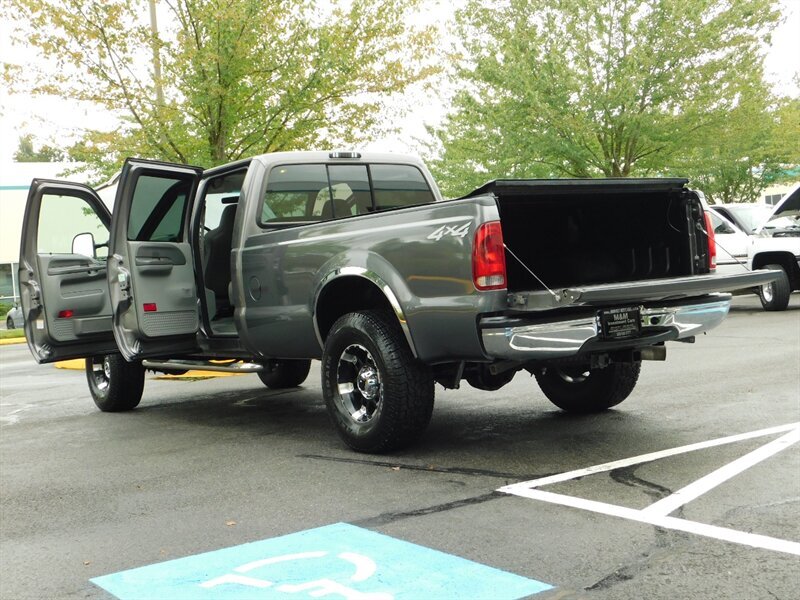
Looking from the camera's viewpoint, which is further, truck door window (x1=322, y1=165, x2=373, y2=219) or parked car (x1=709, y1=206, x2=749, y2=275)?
parked car (x1=709, y1=206, x2=749, y2=275)

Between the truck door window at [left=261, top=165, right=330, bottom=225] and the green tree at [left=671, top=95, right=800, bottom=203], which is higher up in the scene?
the green tree at [left=671, top=95, right=800, bottom=203]

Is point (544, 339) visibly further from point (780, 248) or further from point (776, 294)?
point (776, 294)

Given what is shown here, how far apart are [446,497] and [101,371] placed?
5.45m

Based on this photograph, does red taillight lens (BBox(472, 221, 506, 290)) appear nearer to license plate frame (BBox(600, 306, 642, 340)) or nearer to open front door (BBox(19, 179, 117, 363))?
license plate frame (BBox(600, 306, 642, 340))

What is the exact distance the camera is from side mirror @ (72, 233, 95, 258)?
28.8 ft

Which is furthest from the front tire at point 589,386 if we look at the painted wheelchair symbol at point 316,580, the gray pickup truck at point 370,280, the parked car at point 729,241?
the parked car at point 729,241

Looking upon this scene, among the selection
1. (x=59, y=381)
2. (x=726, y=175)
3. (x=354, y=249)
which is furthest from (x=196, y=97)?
(x=726, y=175)

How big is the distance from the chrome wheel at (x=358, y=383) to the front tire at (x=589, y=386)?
5.01ft

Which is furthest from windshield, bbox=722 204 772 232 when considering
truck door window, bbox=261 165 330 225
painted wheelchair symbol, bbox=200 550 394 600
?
painted wheelchair symbol, bbox=200 550 394 600

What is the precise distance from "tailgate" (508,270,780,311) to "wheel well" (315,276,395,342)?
3.97 feet

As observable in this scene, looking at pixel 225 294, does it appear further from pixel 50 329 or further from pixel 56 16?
pixel 56 16

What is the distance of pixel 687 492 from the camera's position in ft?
16.1

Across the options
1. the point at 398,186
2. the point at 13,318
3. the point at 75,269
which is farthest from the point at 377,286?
the point at 13,318

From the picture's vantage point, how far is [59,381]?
1259 cm
